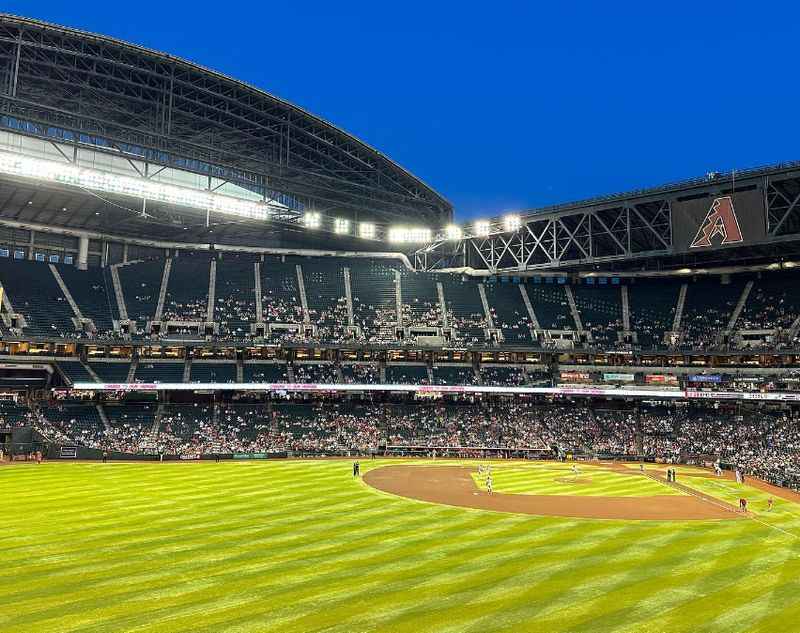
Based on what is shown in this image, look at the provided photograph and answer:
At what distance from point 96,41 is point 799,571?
6493 centimetres

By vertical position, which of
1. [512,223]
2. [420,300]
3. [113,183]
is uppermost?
[113,183]

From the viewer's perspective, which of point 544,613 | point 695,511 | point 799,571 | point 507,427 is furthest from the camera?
point 507,427

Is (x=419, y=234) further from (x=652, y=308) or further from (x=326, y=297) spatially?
(x=652, y=308)

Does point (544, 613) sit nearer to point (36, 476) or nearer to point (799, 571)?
point (799, 571)

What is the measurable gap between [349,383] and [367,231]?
19.9 meters

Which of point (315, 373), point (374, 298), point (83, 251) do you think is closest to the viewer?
point (315, 373)

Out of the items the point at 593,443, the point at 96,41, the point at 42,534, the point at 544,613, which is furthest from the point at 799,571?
the point at 96,41

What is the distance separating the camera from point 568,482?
48250 millimetres

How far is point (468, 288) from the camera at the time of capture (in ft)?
293

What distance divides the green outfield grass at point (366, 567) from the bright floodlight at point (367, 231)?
4486 cm

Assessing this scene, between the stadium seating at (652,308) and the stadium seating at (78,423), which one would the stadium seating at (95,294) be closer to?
the stadium seating at (78,423)

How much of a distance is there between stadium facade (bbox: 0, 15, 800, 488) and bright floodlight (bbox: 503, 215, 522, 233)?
0.15 m

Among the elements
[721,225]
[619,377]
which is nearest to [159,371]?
[619,377]

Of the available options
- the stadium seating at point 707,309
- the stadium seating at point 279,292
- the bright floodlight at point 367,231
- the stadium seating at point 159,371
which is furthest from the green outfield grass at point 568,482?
the stadium seating at point 159,371
